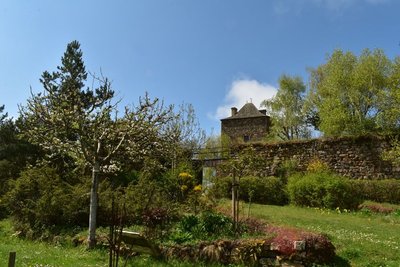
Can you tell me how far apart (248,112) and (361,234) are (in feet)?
101

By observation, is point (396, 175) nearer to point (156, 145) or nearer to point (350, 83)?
point (350, 83)

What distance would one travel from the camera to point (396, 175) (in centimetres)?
1903

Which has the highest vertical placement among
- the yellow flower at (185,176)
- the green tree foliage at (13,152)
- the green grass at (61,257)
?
the green tree foliage at (13,152)

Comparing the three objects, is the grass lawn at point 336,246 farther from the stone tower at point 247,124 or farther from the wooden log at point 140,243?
the stone tower at point 247,124

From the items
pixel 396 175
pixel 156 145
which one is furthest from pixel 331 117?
pixel 156 145

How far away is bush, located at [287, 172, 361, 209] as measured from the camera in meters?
15.9

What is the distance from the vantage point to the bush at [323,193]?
1590 centimetres

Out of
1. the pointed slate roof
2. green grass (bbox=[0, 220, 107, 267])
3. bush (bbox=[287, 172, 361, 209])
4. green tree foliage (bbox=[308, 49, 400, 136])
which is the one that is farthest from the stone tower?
green grass (bbox=[0, 220, 107, 267])

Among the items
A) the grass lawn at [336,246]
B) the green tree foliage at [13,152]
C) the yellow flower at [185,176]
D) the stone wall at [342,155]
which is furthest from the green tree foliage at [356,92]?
the green tree foliage at [13,152]

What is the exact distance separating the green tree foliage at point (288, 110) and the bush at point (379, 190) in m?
15.5

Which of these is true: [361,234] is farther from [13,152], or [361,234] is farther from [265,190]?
[13,152]

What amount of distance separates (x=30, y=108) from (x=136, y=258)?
504 cm

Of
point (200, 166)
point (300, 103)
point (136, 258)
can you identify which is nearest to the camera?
point (136, 258)

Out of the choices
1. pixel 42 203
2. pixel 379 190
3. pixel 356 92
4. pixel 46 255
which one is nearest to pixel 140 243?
pixel 46 255
